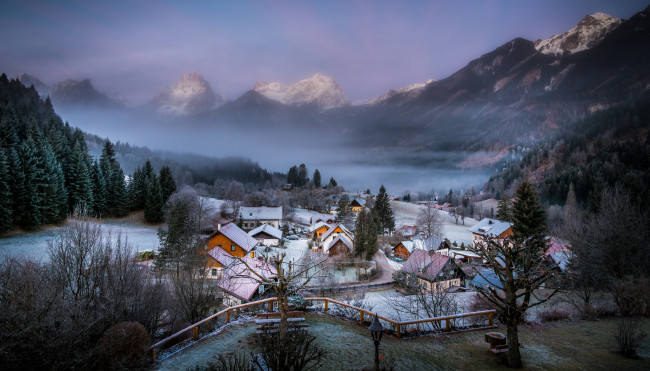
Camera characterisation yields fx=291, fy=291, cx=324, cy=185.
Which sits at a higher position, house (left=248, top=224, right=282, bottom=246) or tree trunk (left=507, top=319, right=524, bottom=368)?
tree trunk (left=507, top=319, right=524, bottom=368)

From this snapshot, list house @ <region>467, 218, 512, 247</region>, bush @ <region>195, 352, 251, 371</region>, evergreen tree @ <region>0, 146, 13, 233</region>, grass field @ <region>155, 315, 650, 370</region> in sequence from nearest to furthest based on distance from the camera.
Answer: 1. bush @ <region>195, 352, 251, 371</region>
2. grass field @ <region>155, 315, 650, 370</region>
3. evergreen tree @ <region>0, 146, 13, 233</region>
4. house @ <region>467, 218, 512, 247</region>

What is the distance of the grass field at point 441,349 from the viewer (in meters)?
10.4

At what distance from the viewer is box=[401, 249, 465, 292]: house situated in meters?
30.1

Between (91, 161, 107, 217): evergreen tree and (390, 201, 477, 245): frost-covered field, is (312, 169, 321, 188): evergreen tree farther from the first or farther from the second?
(91, 161, 107, 217): evergreen tree

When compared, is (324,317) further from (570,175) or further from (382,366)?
(570,175)

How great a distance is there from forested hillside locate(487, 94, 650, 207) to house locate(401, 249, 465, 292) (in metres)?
20.3

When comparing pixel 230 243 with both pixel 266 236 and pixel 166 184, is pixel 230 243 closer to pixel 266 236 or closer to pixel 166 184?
pixel 266 236

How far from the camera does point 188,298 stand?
1545 cm

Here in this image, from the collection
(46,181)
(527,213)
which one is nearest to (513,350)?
(527,213)

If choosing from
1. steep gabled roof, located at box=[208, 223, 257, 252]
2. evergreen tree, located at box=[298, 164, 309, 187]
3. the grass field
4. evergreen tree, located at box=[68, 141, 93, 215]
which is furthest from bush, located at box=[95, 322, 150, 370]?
evergreen tree, located at box=[298, 164, 309, 187]

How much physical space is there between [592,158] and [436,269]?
108 m

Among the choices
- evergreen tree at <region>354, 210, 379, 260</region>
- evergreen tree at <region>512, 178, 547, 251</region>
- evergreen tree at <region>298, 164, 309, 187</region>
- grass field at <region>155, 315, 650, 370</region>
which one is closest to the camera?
grass field at <region>155, 315, 650, 370</region>

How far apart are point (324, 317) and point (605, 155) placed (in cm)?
12328

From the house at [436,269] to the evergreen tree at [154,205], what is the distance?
46.4 metres
